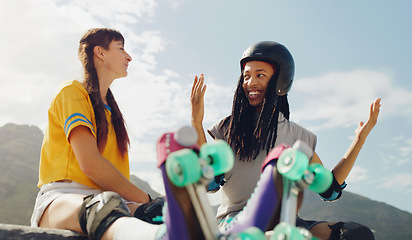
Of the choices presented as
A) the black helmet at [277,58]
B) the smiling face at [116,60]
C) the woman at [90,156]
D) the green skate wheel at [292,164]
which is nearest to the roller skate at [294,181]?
the green skate wheel at [292,164]

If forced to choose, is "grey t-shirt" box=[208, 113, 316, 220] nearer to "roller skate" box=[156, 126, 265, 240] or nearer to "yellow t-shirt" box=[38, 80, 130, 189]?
"yellow t-shirt" box=[38, 80, 130, 189]

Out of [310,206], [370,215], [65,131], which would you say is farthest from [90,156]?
[310,206]

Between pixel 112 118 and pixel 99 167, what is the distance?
0.82m

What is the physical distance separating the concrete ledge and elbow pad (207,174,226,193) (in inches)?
47.8

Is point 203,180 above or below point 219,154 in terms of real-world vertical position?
below

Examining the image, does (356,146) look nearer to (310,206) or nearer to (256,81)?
(256,81)

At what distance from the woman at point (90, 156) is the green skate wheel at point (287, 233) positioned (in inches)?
33.8

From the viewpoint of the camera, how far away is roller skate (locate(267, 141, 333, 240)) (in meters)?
1.57

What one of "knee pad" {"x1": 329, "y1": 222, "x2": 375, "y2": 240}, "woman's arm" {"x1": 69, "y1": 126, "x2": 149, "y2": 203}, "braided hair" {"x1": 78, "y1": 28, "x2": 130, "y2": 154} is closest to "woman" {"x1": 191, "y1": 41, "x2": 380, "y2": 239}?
"knee pad" {"x1": 329, "y1": 222, "x2": 375, "y2": 240}

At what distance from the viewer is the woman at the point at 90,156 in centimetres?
227

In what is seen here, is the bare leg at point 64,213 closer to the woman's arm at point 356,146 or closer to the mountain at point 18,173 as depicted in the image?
the woman's arm at point 356,146

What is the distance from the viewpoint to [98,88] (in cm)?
334

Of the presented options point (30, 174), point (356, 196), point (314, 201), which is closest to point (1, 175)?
point (30, 174)

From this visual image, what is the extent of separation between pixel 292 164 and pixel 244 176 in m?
1.71
